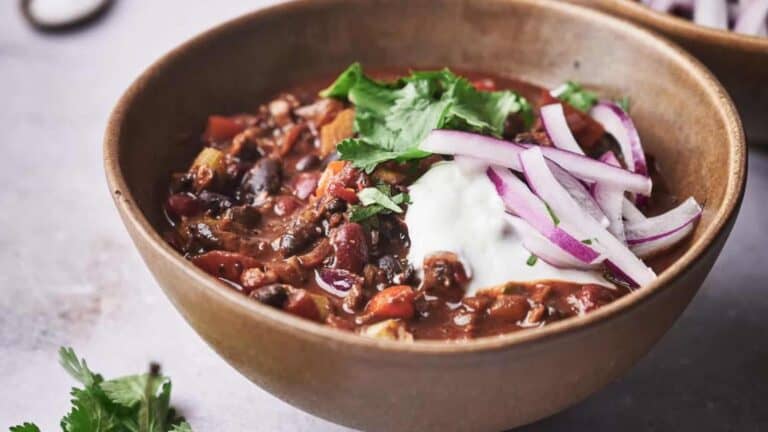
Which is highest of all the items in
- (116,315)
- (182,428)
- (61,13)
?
(61,13)

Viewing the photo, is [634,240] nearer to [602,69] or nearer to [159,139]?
[602,69]

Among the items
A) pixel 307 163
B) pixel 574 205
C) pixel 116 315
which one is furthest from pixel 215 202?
pixel 574 205

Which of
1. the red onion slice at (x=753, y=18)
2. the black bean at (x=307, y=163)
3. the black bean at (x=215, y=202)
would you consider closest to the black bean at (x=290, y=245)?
the black bean at (x=215, y=202)

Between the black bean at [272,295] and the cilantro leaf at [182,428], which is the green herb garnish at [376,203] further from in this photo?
the cilantro leaf at [182,428]

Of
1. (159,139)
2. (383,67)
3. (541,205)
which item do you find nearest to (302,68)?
(383,67)

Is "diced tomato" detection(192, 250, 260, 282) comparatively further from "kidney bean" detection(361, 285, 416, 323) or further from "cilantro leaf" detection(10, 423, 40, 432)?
"cilantro leaf" detection(10, 423, 40, 432)

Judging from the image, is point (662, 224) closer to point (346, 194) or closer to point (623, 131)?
point (623, 131)

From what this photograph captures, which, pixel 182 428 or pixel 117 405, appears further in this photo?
pixel 117 405
